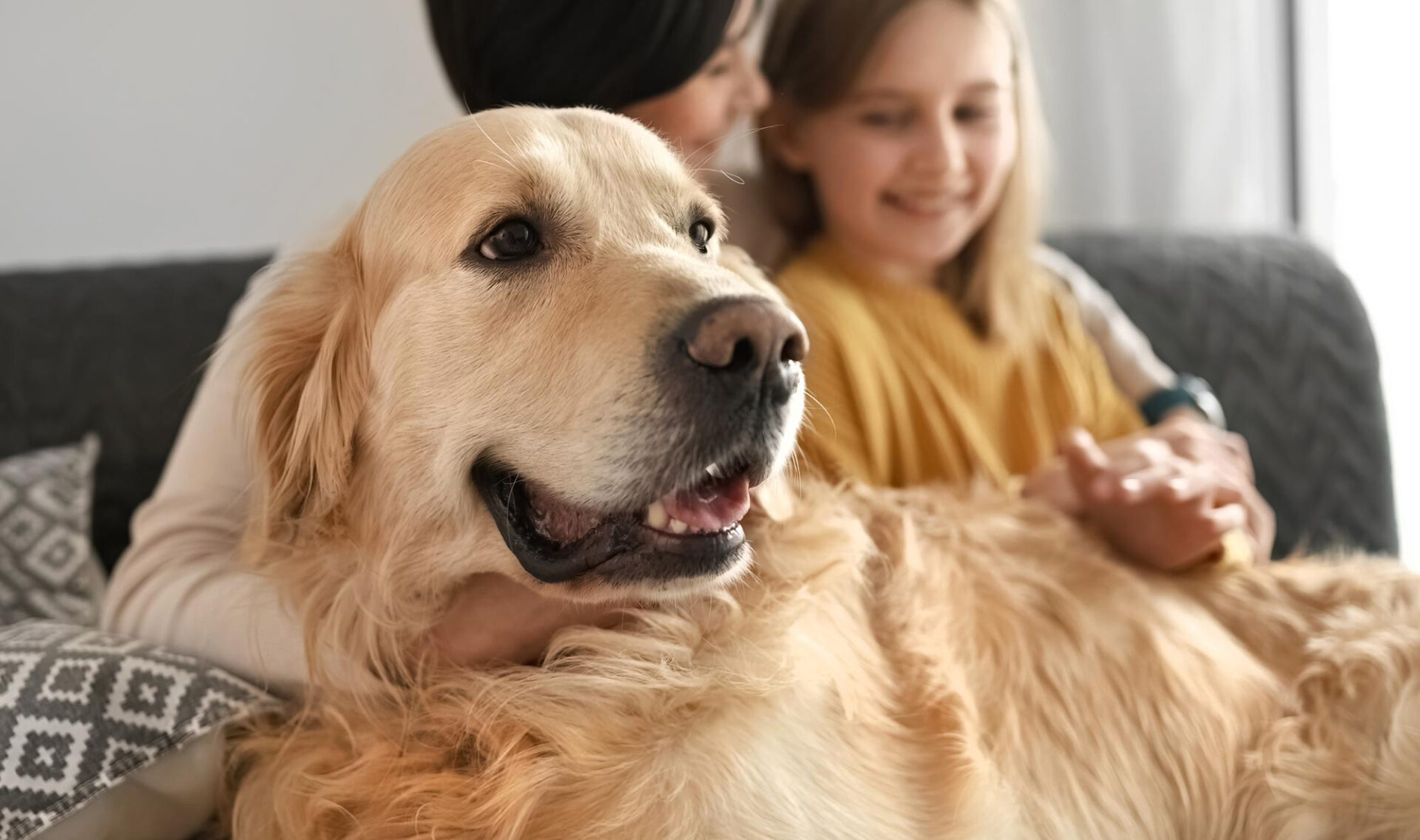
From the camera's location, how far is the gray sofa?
1.69m

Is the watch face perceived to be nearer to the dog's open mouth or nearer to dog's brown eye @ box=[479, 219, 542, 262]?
the dog's open mouth

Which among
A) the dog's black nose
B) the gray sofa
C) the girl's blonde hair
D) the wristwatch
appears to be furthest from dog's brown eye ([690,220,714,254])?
the gray sofa

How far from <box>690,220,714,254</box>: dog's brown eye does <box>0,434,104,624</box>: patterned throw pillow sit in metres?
1.01

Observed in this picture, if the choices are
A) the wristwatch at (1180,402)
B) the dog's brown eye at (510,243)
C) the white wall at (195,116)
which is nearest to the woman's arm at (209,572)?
the dog's brown eye at (510,243)

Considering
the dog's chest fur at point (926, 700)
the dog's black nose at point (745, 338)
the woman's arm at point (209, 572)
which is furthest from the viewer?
the woman's arm at point (209, 572)

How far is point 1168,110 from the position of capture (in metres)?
2.51

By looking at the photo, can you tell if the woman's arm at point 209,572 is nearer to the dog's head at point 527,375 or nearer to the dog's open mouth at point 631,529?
the dog's head at point 527,375

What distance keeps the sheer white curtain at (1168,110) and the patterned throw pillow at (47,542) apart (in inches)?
85.2

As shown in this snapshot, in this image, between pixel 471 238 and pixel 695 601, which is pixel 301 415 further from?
pixel 695 601

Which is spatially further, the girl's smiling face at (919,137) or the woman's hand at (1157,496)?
→ the girl's smiling face at (919,137)

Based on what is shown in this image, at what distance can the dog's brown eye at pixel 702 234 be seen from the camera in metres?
1.06

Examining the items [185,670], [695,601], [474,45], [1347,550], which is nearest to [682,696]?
[695,601]

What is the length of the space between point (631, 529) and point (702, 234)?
0.36 metres

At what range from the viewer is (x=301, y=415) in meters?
0.97
